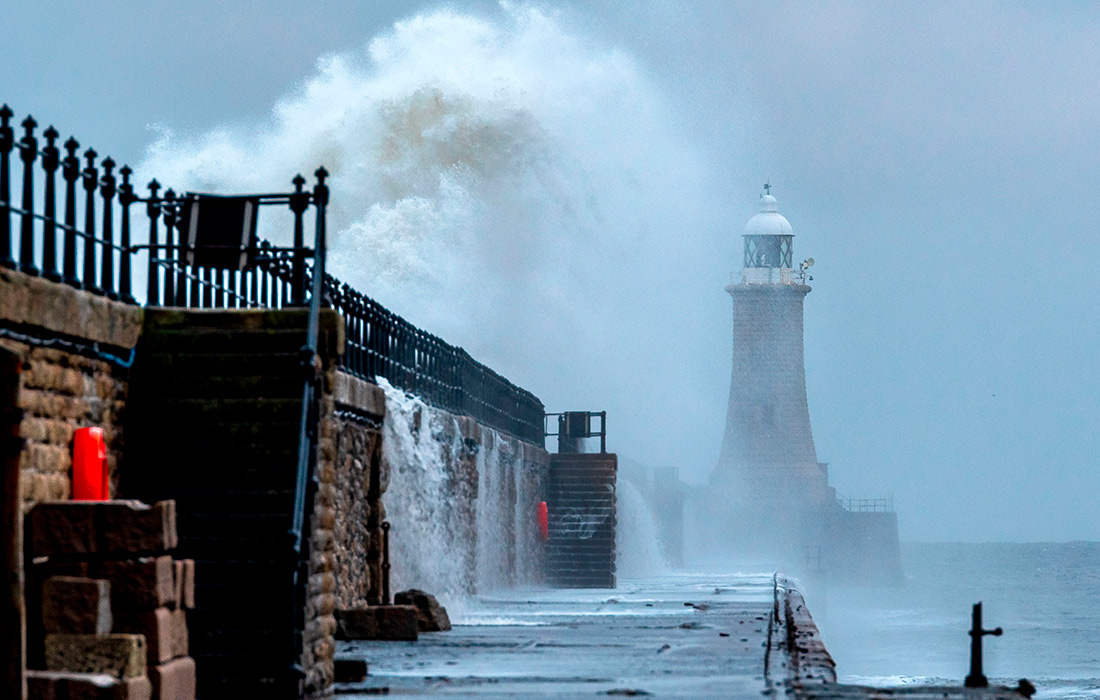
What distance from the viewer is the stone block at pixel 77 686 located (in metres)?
8.94

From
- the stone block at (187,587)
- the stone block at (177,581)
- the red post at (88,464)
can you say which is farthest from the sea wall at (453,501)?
the stone block at (177,581)

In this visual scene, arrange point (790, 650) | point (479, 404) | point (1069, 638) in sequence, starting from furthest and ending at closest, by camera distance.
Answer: point (1069, 638)
point (479, 404)
point (790, 650)

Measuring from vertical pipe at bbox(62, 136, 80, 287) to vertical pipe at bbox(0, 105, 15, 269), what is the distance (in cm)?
75

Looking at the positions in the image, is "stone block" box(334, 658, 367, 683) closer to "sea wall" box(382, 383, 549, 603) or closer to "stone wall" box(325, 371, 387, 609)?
"stone wall" box(325, 371, 387, 609)

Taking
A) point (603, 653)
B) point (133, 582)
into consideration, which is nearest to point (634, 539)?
point (603, 653)

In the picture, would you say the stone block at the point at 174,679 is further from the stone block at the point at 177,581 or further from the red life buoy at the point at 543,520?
the red life buoy at the point at 543,520

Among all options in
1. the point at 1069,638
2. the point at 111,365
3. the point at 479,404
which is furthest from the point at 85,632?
the point at 1069,638

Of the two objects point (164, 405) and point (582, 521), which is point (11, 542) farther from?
point (582, 521)

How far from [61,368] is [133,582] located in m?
1.65

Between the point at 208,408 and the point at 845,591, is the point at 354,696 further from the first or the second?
the point at 845,591

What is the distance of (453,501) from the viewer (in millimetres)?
23984

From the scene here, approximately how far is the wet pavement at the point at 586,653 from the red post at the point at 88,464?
244 cm

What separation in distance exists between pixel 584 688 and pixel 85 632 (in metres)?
4.41

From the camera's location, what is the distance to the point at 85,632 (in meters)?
9.23
